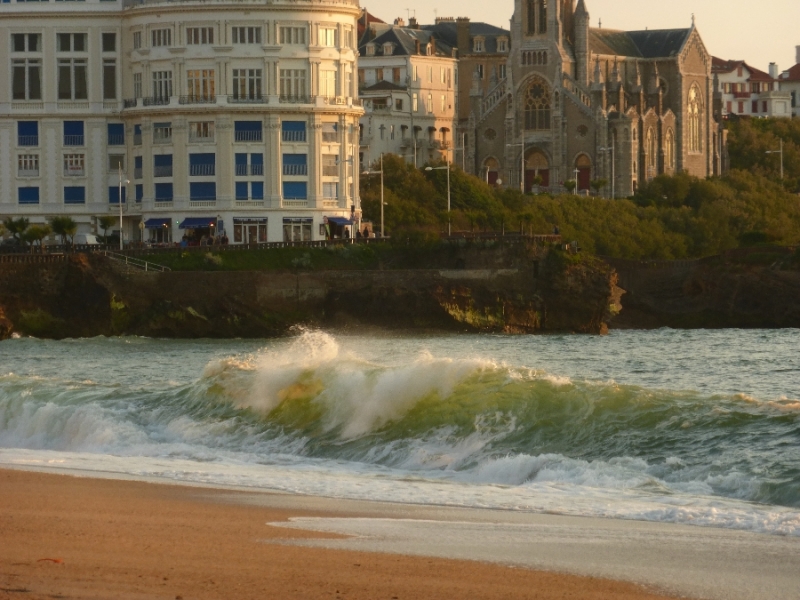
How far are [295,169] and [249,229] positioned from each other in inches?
148

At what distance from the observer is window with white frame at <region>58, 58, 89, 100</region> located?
9331 centimetres

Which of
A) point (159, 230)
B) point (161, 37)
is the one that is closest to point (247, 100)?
point (161, 37)

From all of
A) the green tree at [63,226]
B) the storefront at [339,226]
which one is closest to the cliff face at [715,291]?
the storefront at [339,226]

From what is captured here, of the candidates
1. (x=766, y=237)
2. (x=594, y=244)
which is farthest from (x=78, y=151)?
(x=766, y=237)

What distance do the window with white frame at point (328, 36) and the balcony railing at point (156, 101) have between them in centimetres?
812

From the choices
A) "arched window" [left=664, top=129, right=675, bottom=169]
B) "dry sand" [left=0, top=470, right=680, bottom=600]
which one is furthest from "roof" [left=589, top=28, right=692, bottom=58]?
"dry sand" [left=0, top=470, right=680, bottom=600]

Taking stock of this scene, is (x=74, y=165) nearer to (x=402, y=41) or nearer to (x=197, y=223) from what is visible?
(x=197, y=223)

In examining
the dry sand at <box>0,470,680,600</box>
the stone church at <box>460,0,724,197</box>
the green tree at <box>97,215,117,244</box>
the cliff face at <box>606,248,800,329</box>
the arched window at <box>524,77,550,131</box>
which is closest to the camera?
the dry sand at <box>0,470,680,600</box>

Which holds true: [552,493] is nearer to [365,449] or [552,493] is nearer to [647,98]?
[365,449]

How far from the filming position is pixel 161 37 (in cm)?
9112

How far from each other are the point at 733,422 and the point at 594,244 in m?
74.6

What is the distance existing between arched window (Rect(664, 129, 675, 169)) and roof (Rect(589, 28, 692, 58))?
24.6ft

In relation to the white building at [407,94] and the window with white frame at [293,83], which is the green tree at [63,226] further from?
the white building at [407,94]

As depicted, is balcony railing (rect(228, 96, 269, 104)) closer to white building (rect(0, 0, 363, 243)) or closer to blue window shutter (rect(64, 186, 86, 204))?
white building (rect(0, 0, 363, 243))
